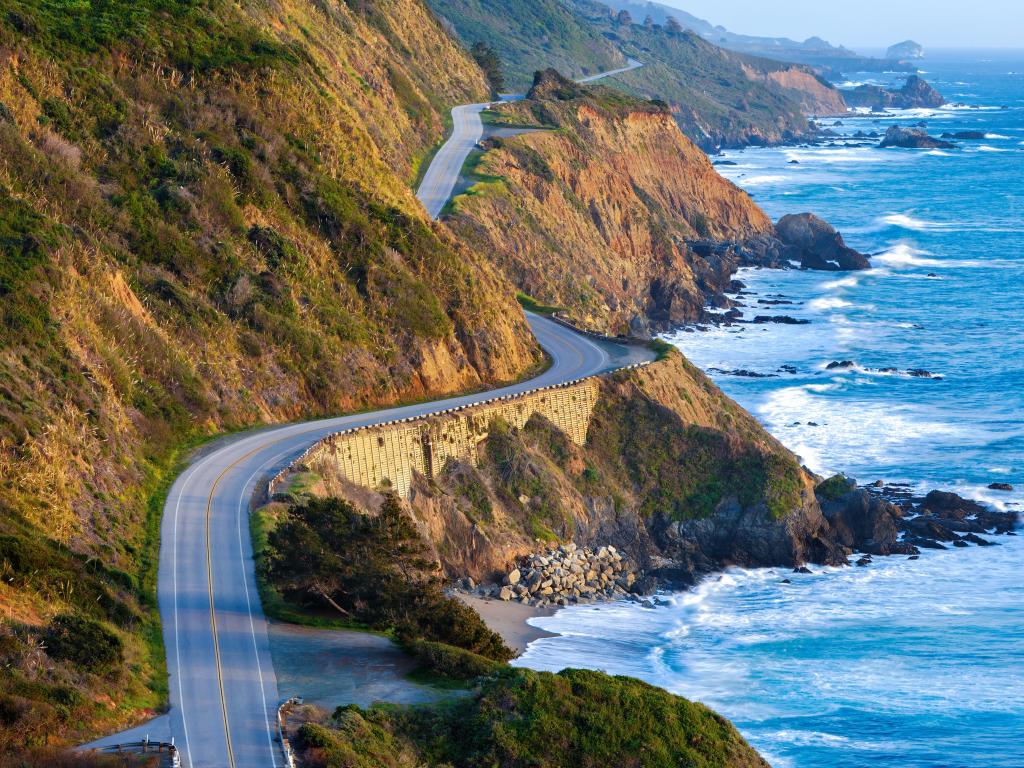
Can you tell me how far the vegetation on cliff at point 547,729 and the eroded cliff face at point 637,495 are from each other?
1548 centimetres

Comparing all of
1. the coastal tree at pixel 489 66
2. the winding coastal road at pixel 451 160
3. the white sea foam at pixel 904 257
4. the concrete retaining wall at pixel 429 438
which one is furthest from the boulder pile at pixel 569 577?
the coastal tree at pixel 489 66

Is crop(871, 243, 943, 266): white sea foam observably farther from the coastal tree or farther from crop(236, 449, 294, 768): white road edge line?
crop(236, 449, 294, 768): white road edge line

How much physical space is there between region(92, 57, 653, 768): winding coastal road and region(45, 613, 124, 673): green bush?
1518mm

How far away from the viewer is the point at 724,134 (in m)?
192

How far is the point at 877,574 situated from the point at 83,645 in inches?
1240

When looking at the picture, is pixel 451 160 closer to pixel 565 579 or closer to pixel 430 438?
pixel 430 438

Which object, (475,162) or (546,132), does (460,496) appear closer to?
(475,162)

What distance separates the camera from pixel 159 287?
48.4 m

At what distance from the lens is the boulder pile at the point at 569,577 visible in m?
46.1

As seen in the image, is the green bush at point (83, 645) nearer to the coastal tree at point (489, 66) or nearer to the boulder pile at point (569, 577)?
the boulder pile at point (569, 577)

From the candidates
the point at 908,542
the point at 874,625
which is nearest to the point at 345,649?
the point at 874,625

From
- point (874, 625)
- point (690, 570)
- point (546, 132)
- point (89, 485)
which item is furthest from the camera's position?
point (546, 132)

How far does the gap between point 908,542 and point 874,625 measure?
8762 mm

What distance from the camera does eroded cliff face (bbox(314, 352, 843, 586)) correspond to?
47406 mm
